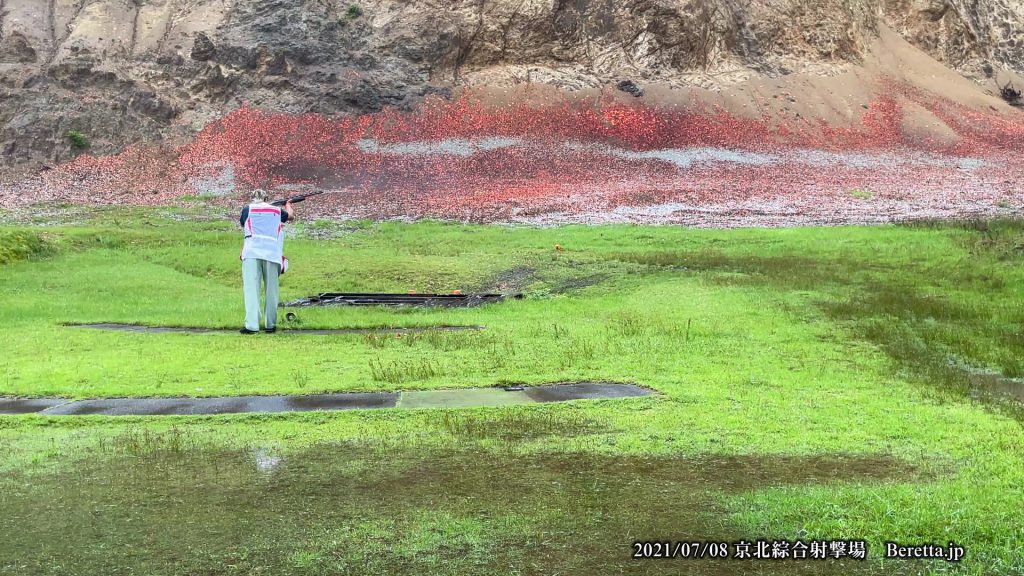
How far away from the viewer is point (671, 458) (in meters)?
8.09

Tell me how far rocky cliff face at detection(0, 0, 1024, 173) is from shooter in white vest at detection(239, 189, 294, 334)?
1796 inches

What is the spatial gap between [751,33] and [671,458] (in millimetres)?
68351

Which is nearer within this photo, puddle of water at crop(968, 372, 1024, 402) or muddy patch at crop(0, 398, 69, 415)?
muddy patch at crop(0, 398, 69, 415)

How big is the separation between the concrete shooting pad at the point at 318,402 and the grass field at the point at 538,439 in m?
0.35

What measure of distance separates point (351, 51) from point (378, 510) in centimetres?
6342

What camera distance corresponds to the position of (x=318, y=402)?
10711 mm

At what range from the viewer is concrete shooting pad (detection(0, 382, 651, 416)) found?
10.4m

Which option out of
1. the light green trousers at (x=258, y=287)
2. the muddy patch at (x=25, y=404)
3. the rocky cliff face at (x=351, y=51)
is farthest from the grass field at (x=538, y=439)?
the rocky cliff face at (x=351, y=51)

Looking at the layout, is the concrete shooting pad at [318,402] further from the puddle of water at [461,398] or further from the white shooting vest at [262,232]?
the white shooting vest at [262,232]

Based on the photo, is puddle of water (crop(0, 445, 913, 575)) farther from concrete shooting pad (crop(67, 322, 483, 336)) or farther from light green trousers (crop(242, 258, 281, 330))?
light green trousers (crop(242, 258, 281, 330))

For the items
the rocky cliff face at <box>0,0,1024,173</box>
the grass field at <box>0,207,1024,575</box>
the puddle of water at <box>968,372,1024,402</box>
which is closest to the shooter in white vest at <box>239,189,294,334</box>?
the grass field at <box>0,207,1024,575</box>

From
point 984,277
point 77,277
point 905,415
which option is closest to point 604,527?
point 905,415

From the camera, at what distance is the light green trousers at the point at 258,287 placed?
641 inches

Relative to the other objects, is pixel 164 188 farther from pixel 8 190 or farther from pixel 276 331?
pixel 276 331
